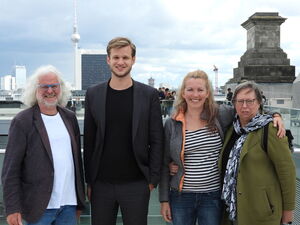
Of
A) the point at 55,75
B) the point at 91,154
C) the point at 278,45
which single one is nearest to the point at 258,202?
the point at 91,154

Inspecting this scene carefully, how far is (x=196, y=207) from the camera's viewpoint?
12.5ft

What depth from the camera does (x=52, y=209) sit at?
11.6 feet

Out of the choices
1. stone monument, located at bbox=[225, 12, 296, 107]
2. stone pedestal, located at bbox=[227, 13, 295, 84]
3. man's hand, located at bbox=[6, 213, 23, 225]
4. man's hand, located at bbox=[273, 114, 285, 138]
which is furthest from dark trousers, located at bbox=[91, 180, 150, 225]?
stone pedestal, located at bbox=[227, 13, 295, 84]

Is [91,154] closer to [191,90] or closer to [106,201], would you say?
[106,201]

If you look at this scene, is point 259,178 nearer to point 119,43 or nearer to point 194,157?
point 194,157

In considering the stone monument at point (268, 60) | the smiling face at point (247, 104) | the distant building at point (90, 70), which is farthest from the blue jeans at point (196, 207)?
the distant building at point (90, 70)

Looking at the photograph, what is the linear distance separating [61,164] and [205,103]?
1.38m

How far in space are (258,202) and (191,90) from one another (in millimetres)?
1088

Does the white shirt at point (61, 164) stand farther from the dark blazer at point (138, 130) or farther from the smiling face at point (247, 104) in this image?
the smiling face at point (247, 104)

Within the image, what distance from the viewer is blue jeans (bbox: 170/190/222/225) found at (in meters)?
3.78

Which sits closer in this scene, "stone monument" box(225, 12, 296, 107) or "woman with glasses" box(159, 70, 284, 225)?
"woman with glasses" box(159, 70, 284, 225)

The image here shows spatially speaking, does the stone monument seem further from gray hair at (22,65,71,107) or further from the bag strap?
gray hair at (22,65,71,107)

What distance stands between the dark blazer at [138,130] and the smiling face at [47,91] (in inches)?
13.4

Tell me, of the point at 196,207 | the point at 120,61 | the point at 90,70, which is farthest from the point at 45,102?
the point at 90,70
